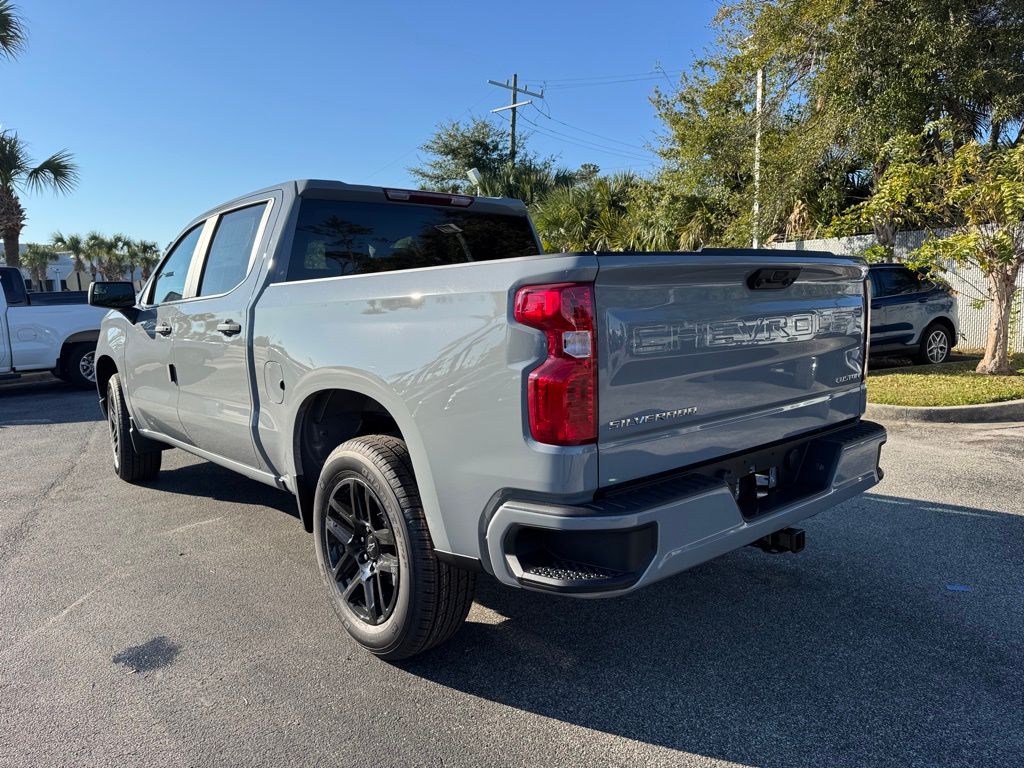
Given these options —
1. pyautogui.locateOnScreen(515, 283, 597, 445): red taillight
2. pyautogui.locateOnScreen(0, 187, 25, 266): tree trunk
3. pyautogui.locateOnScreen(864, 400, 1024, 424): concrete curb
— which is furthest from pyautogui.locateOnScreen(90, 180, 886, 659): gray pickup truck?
pyautogui.locateOnScreen(0, 187, 25, 266): tree trunk

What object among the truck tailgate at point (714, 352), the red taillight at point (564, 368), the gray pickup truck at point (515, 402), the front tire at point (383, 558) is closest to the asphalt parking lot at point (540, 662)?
the front tire at point (383, 558)

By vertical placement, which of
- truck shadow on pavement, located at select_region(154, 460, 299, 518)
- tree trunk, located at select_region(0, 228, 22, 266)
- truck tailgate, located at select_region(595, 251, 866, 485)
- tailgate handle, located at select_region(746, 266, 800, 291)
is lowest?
truck shadow on pavement, located at select_region(154, 460, 299, 518)

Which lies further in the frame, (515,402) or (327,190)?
(327,190)

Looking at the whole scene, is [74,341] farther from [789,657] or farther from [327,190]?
[789,657]

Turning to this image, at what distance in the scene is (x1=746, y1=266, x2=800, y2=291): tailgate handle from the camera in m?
2.75

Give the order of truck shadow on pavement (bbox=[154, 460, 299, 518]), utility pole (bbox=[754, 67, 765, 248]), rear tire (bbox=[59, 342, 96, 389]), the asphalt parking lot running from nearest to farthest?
1. the asphalt parking lot
2. truck shadow on pavement (bbox=[154, 460, 299, 518])
3. rear tire (bbox=[59, 342, 96, 389])
4. utility pole (bbox=[754, 67, 765, 248])

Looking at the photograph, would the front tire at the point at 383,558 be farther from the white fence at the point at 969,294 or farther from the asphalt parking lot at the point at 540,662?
the white fence at the point at 969,294

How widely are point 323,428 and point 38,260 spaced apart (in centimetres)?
6073

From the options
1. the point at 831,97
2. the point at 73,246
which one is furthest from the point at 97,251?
the point at 831,97

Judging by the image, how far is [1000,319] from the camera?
984 centimetres

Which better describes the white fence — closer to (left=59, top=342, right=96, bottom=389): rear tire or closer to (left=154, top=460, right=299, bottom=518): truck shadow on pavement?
(left=154, top=460, right=299, bottom=518): truck shadow on pavement

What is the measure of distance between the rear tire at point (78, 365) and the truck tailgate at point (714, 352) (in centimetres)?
1143

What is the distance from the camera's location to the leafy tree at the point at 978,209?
9047 mm

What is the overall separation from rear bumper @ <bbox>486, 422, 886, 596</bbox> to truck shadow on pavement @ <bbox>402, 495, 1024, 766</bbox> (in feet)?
1.96
